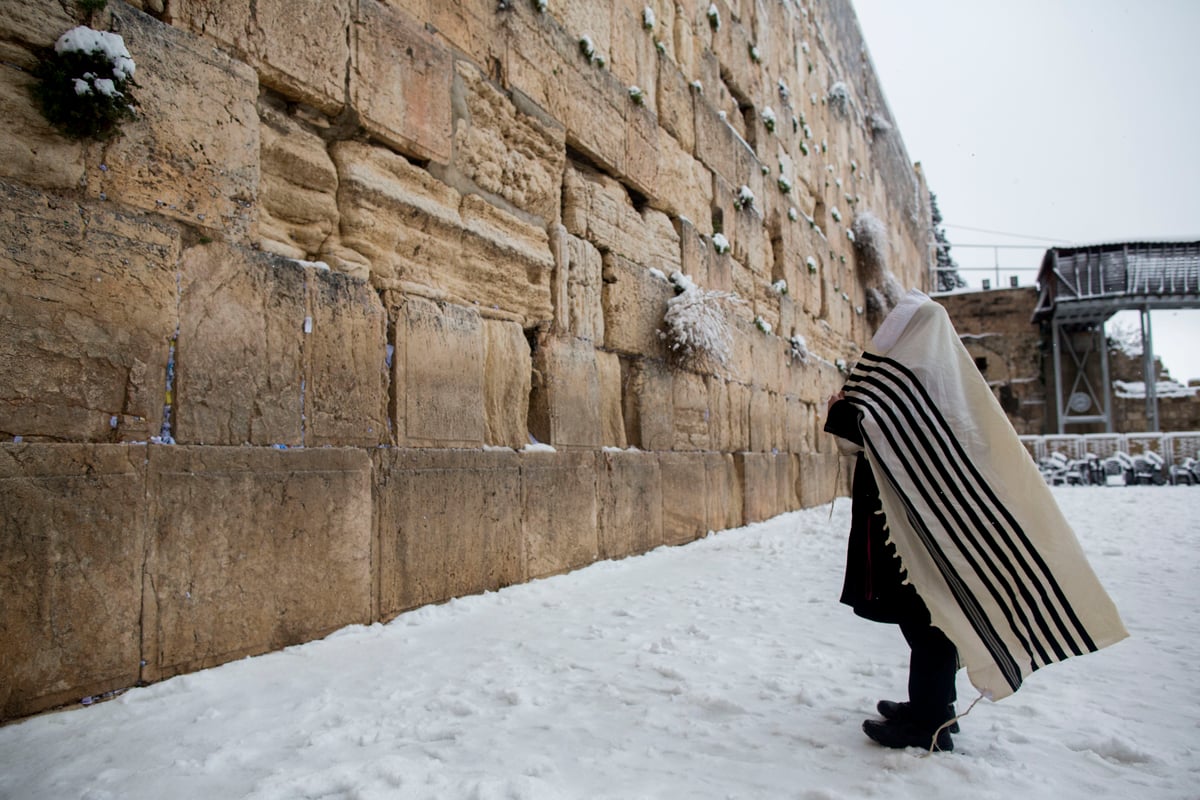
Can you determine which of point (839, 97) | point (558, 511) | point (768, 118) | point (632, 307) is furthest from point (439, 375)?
point (839, 97)

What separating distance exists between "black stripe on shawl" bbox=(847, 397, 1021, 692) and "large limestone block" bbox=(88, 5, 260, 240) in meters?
2.45

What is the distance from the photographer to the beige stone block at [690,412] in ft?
18.9

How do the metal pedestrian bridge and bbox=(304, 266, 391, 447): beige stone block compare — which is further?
the metal pedestrian bridge

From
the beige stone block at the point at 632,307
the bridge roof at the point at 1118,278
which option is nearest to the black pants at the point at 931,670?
the beige stone block at the point at 632,307

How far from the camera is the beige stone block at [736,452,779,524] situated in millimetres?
7000

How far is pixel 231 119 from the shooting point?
9.05 ft

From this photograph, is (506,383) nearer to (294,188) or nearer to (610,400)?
(610,400)

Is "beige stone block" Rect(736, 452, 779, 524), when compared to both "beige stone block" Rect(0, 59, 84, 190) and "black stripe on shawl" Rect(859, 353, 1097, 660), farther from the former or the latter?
"beige stone block" Rect(0, 59, 84, 190)

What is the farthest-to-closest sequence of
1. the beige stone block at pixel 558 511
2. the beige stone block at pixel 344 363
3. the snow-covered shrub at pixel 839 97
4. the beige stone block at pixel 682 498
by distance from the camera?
1. the snow-covered shrub at pixel 839 97
2. the beige stone block at pixel 682 498
3. the beige stone block at pixel 558 511
4. the beige stone block at pixel 344 363

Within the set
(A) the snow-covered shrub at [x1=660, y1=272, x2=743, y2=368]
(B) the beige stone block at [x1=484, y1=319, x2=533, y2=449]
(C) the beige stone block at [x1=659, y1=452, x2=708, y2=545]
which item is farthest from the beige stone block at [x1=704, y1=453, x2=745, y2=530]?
(B) the beige stone block at [x1=484, y1=319, x2=533, y2=449]

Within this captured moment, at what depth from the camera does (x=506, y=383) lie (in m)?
3.99

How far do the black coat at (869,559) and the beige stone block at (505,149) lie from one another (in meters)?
2.66

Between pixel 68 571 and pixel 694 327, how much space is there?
4.25 m

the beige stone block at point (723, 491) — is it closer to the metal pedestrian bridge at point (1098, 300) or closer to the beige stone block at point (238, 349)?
the beige stone block at point (238, 349)
